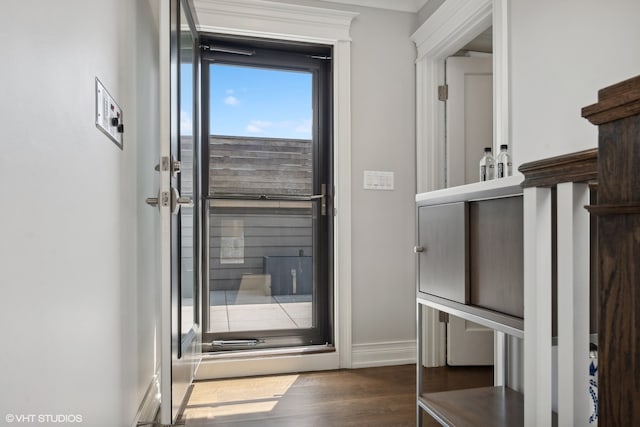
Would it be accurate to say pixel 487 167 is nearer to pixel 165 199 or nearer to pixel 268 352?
pixel 165 199

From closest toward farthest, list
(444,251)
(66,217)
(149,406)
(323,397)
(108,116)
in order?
(66,217) → (108,116) → (444,251) → (149,406) → (323,397)

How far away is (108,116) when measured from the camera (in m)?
1.18

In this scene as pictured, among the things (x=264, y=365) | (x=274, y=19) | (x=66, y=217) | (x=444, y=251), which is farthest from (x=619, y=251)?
(x=274, y=19)

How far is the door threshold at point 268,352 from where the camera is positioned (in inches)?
95.2

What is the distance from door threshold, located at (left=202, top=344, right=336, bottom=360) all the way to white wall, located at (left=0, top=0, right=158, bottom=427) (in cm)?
93

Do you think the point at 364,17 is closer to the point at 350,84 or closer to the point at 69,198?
the point at 350,84

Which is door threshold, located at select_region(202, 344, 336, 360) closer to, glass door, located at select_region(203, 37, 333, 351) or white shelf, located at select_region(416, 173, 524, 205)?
glass door, located at select_region(203, 37, 333, 351)

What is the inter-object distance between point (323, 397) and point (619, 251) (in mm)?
1794

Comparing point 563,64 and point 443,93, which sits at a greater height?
point 443,93

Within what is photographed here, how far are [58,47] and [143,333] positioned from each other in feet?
3.89

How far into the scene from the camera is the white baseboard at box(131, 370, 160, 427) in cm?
157

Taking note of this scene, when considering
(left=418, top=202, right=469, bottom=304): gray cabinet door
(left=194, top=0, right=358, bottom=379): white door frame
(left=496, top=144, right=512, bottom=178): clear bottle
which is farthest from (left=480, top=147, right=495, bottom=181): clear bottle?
(left=194, top=0, right=358, bottom=379): white door frame

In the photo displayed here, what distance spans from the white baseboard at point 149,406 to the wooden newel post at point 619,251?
1.50 metres

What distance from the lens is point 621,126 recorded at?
569 mm
